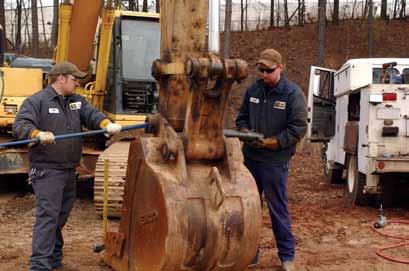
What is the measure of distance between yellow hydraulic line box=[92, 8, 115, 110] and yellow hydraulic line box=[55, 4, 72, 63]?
0.47 m

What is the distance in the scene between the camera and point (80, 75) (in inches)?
236

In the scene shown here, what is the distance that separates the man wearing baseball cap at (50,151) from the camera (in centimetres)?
570

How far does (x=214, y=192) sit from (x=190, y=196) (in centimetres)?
19

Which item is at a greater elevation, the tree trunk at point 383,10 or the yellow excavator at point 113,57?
the tree trunk at point 383,10

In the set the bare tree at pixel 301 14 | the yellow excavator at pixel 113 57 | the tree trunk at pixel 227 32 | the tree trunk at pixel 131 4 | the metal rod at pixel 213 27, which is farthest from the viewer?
the bare tree at pixel 301 14

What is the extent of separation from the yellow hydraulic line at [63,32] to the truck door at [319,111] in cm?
511

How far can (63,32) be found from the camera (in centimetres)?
965

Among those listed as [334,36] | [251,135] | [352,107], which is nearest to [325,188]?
[352,107]

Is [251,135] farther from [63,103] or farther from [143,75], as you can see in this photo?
Answer: [143,75]

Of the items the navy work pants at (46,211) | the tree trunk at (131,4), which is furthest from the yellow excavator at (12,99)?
the tree trunk at (131,4)

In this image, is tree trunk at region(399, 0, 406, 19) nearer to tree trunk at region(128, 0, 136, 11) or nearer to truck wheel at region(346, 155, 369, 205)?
tree trunk at region(128, 0, 136, 11)

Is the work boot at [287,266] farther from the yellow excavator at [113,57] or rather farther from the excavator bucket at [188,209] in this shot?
the yellow excavator at [113,57]

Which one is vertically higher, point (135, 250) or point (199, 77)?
point (199, 77)

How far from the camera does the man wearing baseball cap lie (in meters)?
5.70
